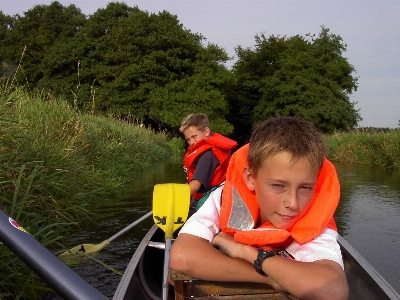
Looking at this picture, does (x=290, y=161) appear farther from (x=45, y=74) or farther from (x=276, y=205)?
(x=45, y=74)

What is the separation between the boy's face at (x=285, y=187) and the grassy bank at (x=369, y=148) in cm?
1248

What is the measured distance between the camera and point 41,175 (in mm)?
4113

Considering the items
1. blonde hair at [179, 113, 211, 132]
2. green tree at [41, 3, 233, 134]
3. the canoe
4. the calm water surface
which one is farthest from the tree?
the canoe

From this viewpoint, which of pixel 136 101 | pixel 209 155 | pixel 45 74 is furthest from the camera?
pixel 45 74

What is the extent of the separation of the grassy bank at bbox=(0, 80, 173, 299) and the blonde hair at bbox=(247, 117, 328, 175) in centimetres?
161

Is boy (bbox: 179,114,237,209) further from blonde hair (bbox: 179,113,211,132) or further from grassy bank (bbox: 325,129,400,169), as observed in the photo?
grassy bank (bbox: 325,129,400,169)

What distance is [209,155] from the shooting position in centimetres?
405

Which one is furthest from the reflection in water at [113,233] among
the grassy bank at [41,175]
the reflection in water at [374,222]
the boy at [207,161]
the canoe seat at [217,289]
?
the reflection in water at [374,222]

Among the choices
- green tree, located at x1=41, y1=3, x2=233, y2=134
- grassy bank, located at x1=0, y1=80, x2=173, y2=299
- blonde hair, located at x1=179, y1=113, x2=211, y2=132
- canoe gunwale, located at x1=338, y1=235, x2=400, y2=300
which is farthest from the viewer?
green tree, located at x1=41, y1=3, x2=233, y2=134

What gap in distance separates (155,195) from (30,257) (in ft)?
8.89

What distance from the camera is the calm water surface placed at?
381 cm

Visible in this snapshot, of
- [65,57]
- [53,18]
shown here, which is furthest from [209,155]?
[53,18]

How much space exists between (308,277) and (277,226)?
9.9 inches

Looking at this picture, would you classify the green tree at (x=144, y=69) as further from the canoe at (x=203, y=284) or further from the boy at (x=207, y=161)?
the canoe at (x=203, y=284)
